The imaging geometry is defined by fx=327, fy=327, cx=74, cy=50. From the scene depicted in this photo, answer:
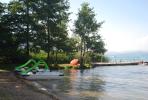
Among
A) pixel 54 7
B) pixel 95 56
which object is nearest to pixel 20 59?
pixel 54 7

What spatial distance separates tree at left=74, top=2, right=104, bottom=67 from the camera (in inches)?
2785

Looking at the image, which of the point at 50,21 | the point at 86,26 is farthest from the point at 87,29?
the point at 50,21

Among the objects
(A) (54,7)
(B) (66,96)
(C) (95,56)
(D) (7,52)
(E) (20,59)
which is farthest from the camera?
(C) (95,56)

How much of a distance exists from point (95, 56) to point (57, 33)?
22805 mm

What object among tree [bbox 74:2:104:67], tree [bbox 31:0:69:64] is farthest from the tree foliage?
tree [bbox 31:0:69:64]

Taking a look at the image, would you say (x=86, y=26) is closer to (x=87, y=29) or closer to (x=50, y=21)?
(x=87, y=29)

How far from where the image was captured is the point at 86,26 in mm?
70875

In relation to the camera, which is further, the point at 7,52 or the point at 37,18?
the point at 37,18

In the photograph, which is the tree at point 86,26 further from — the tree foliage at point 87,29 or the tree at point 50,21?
the tree at point 50,21

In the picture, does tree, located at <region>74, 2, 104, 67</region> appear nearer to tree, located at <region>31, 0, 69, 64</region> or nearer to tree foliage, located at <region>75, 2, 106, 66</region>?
tree foliage, located at <region>75, 2, 106, 66</region>

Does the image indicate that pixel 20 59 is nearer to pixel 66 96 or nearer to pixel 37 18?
pixel 37 18

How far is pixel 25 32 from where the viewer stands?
4994 cm

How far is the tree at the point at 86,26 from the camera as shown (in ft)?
232

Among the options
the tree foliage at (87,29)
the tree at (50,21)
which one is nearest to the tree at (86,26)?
the tree foliage at (87,29)
